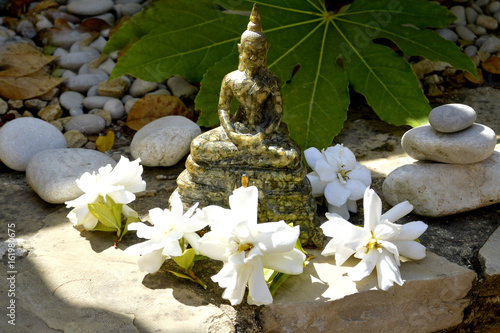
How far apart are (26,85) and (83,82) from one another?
379mm

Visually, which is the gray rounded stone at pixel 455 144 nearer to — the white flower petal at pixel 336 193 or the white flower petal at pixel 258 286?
the white flower petal at pixel 336 193

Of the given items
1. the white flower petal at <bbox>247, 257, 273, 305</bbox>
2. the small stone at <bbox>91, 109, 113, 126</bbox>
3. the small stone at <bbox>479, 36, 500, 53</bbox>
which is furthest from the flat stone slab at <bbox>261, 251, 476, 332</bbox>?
the small stone at <bbox>479, 36, 500, 53</bbox>

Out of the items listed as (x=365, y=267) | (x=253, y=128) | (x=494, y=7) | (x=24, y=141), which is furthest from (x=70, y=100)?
(x=494, y=7)

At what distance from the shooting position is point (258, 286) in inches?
83.7

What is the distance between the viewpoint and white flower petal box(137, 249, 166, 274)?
2.30 m

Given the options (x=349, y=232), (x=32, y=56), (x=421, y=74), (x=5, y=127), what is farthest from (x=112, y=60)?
(x=349, y=232)

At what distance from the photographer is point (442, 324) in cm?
246

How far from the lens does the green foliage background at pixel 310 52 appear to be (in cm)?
319

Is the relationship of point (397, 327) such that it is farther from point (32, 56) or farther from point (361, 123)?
point (32, 56)

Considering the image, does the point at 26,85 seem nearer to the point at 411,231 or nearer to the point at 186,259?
the point at 186,259

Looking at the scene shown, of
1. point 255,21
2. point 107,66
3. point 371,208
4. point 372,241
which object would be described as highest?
point 255,21

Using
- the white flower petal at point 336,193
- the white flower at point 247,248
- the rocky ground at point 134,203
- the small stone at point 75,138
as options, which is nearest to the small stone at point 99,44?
the rocky ground at point 134,203

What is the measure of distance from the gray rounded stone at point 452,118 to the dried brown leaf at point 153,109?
66.3 inches

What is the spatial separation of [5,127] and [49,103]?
673 millimetres
